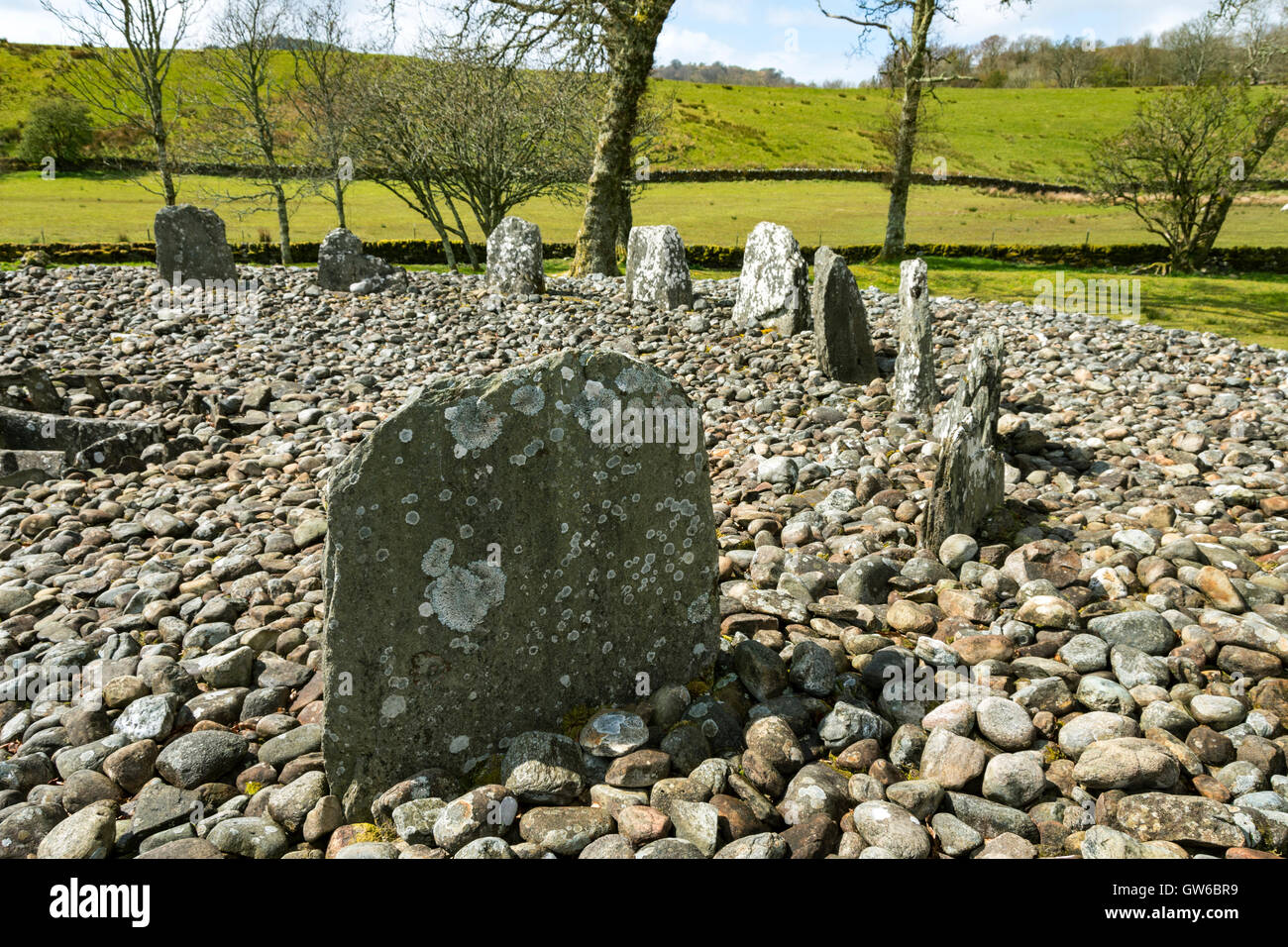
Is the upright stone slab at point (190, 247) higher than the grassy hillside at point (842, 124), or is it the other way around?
the grassy hillside at point (842, 124)

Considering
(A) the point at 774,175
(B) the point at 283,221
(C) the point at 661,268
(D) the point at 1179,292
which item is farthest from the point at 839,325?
(A) the point at 774,175

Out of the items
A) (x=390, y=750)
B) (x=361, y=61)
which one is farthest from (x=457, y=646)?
(x=361, y=61)

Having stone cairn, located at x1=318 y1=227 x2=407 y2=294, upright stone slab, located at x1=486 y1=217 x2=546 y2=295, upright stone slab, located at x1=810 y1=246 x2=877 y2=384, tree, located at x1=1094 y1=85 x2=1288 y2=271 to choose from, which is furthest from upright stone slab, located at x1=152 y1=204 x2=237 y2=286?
tree, located at x1=1094 y1=85 x2=1288 y2=271

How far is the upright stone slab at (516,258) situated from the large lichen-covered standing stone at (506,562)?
10831 millimetres

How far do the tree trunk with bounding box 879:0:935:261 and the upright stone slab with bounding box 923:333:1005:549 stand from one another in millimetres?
18501

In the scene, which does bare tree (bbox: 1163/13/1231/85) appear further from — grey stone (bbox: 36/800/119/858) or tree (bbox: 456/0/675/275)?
grey stone (bbox: 36/800/119/858)

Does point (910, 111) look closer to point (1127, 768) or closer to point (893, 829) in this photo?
point (1127, 768)

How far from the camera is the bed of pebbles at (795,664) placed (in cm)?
294

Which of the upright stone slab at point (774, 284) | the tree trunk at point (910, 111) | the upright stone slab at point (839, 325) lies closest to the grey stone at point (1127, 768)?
the upright stone slab at point (839, 325)

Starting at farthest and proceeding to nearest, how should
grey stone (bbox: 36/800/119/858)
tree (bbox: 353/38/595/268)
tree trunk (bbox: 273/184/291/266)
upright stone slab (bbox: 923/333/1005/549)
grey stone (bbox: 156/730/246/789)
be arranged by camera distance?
tree trunk (bbox: 273/184/291/266) < tree (bbox: 353/38/595/268) < upright stone slab (bbox: 923/333/1005/549) < grey stone (bbox: 156/730/246/789) < grey stone (bbox: 36/800/119/858)

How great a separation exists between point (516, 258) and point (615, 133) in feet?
14.3

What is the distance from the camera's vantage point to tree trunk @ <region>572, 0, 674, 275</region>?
15430mm

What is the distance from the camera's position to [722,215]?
3875cm

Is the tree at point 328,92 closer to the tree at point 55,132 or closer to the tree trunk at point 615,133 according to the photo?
the tree trunk at point 615,133
